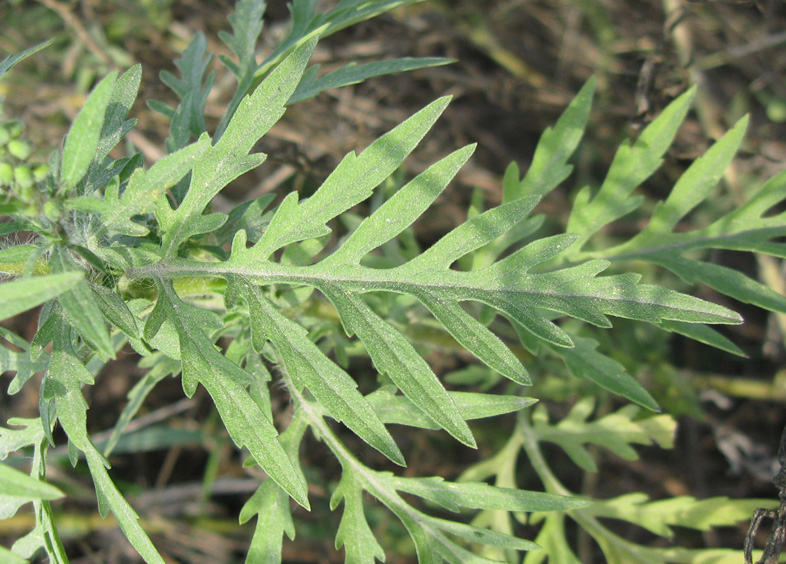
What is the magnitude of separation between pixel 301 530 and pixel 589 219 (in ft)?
7.89

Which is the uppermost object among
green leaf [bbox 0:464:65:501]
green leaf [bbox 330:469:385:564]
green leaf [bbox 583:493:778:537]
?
green leaf [bbox 0:464:65:501]

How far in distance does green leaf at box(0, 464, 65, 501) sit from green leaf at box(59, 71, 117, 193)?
0.62 m

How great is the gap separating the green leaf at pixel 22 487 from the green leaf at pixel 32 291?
0.32 metres

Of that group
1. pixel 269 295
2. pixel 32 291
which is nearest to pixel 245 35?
pixel 269 295

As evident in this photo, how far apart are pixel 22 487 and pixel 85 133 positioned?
2.41 feet

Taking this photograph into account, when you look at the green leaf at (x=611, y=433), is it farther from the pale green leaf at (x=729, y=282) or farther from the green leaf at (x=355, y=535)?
the green leaf at (x=355, y=535)

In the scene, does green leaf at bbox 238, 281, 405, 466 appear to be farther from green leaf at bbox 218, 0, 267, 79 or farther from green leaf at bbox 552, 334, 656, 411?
green leaf at bbox 218, 0, 267, 79

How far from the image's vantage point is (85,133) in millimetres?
1446

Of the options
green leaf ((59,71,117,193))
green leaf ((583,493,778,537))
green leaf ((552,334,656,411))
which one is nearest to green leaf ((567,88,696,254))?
green leaf ((552,334,656,411))

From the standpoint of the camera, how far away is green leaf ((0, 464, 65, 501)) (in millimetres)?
1272

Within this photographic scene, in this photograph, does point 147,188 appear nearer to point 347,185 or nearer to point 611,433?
point 347,185

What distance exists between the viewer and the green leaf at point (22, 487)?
127 centimetres

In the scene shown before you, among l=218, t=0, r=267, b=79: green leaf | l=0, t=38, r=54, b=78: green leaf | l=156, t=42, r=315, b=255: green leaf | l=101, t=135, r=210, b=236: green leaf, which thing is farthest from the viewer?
l=218, t=0, r=267, b=79: green leaf

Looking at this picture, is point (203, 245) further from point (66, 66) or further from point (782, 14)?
point (782, 14)
